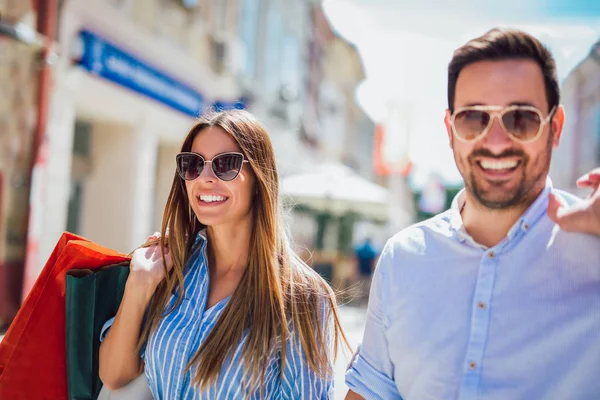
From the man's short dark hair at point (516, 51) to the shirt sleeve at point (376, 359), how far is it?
0.62m

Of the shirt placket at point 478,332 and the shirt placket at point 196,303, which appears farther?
the shirt placket at point 196,303

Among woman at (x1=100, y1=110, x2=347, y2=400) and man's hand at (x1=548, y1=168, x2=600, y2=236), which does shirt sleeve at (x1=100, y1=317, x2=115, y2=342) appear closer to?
woman at (x1=100, y1=110, x2=347, y2=400)

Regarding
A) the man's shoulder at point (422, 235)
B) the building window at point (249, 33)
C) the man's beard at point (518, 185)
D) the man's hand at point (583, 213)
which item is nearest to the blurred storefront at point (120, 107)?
the building window at point (249, 33)

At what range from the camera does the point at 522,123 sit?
1635 mm

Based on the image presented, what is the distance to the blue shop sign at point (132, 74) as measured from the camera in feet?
26.6

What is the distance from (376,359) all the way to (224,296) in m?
0.71

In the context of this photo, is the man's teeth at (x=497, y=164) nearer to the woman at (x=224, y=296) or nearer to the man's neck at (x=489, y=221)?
the man's neck at (x=489, y=221)

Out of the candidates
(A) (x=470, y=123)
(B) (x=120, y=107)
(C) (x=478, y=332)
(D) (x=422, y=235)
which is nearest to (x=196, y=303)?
(D) (x=422, y=235)

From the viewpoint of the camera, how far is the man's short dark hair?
1666mm

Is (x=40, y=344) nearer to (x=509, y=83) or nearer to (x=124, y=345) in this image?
(x=124, y=345)

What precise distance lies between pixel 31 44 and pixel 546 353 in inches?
260

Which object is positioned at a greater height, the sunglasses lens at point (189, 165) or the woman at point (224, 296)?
the sunglasses lens at point (189, 165)

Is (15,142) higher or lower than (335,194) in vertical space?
higher

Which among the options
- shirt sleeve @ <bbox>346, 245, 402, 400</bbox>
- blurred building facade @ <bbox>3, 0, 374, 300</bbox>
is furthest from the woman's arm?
blurred building facade @ <bbox>3, 0, 374, 300</bbox>
